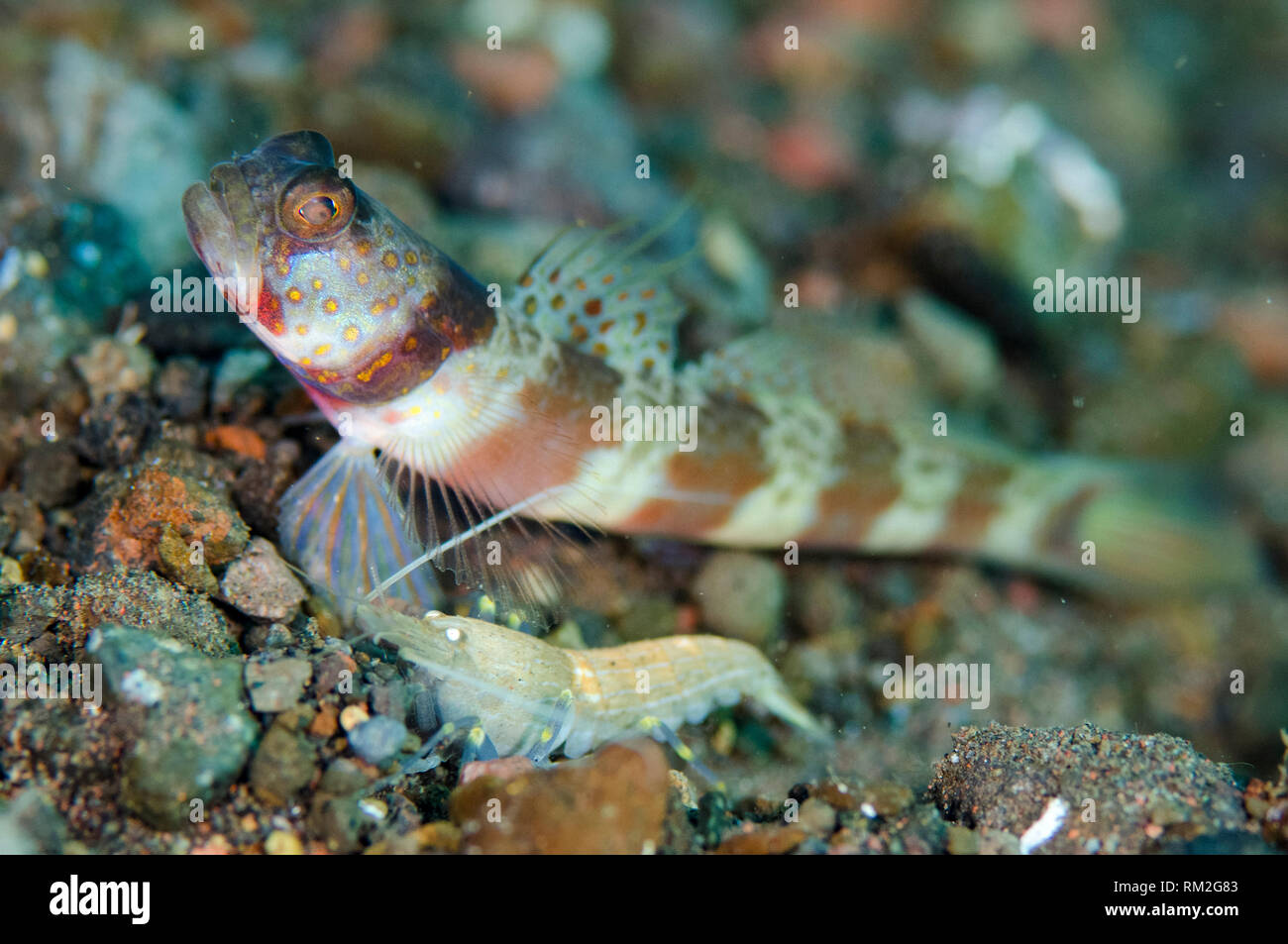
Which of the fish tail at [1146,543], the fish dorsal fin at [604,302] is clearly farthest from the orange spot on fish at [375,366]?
the fish tail at [1146,543]

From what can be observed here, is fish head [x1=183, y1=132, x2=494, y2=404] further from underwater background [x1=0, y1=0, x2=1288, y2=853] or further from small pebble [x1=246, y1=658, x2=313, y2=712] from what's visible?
small pebble [x1=246, y1=658, x2=313, y2=712]

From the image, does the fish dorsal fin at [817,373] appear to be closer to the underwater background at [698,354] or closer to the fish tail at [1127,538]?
the underwater background at [698,354]

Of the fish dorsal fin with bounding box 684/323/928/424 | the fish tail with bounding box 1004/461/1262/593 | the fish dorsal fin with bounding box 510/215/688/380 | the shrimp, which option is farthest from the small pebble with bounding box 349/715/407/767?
the fish tail with bounding box 1004/461/1262/593

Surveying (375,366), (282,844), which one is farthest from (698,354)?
(282,844)

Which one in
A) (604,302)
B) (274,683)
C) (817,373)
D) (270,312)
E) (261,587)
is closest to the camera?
(274,683)

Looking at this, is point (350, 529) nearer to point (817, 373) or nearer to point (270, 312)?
point (270, 312)
